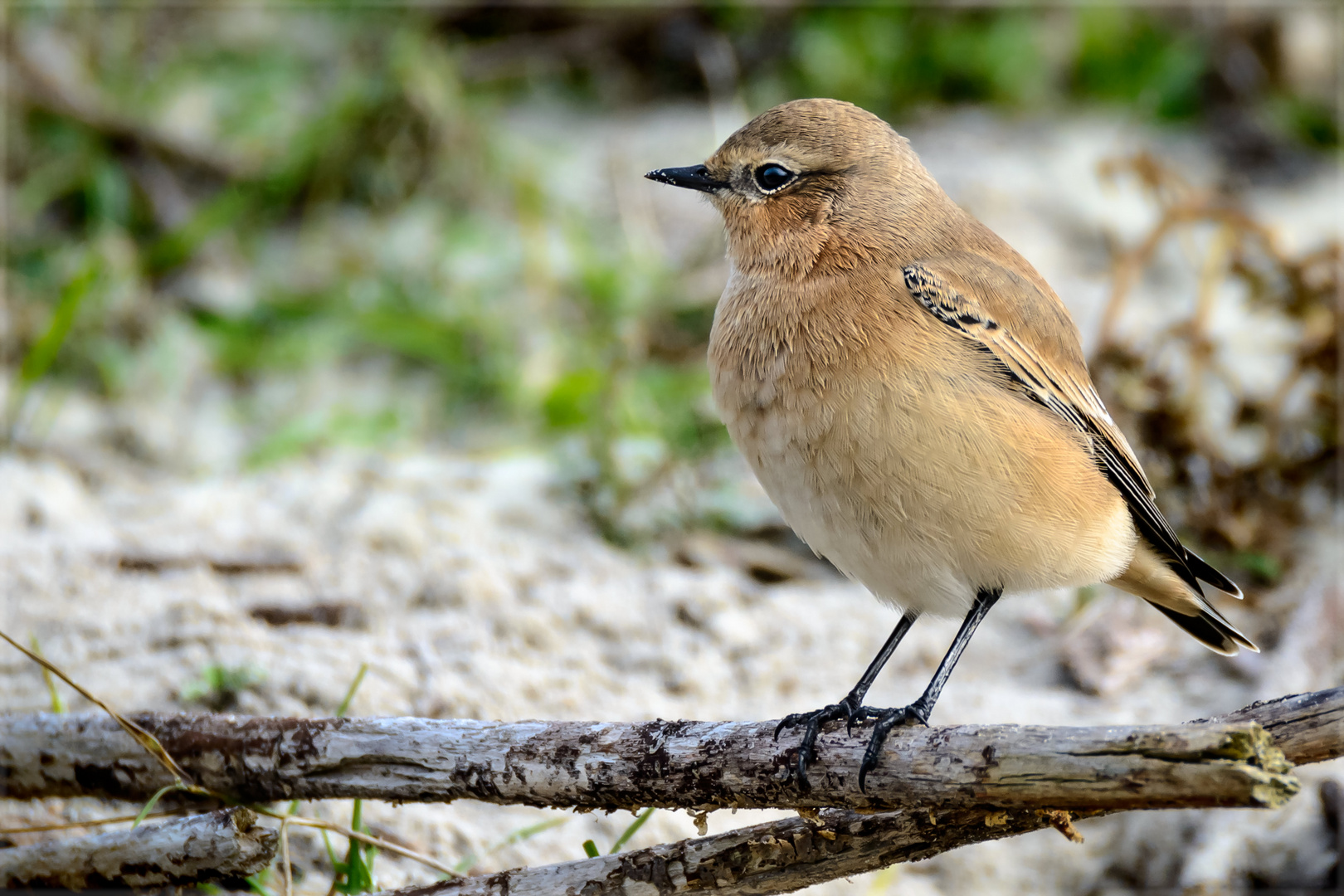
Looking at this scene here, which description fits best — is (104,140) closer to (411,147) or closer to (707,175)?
(411,147)

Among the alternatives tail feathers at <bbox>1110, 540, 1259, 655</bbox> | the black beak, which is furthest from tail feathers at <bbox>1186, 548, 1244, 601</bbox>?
the black beak

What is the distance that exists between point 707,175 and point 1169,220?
267 cm

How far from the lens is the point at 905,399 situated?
3117mm

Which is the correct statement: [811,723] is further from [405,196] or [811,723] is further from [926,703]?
[405,196]

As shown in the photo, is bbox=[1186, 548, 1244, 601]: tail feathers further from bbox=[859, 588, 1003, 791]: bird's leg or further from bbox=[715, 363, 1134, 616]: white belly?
bbox=[859, 588, 1003, 791]: bird's leg

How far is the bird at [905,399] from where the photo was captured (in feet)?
10.3

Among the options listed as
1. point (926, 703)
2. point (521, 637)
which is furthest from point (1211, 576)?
point (521, 637)

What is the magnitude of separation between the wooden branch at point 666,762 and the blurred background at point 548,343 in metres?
0.52

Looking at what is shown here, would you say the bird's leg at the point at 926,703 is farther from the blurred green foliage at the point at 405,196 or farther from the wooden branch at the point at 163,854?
the blurred green foliage at the point at 405,196

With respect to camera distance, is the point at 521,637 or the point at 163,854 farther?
the point at 521,637

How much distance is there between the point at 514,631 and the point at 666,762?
191cm

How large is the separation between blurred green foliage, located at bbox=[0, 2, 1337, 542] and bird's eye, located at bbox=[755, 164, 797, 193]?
1472 mm

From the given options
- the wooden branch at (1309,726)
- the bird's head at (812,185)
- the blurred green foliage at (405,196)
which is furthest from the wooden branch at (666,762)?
the blurred green foliage at (405,196)

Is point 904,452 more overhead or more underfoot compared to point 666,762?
more overhead
